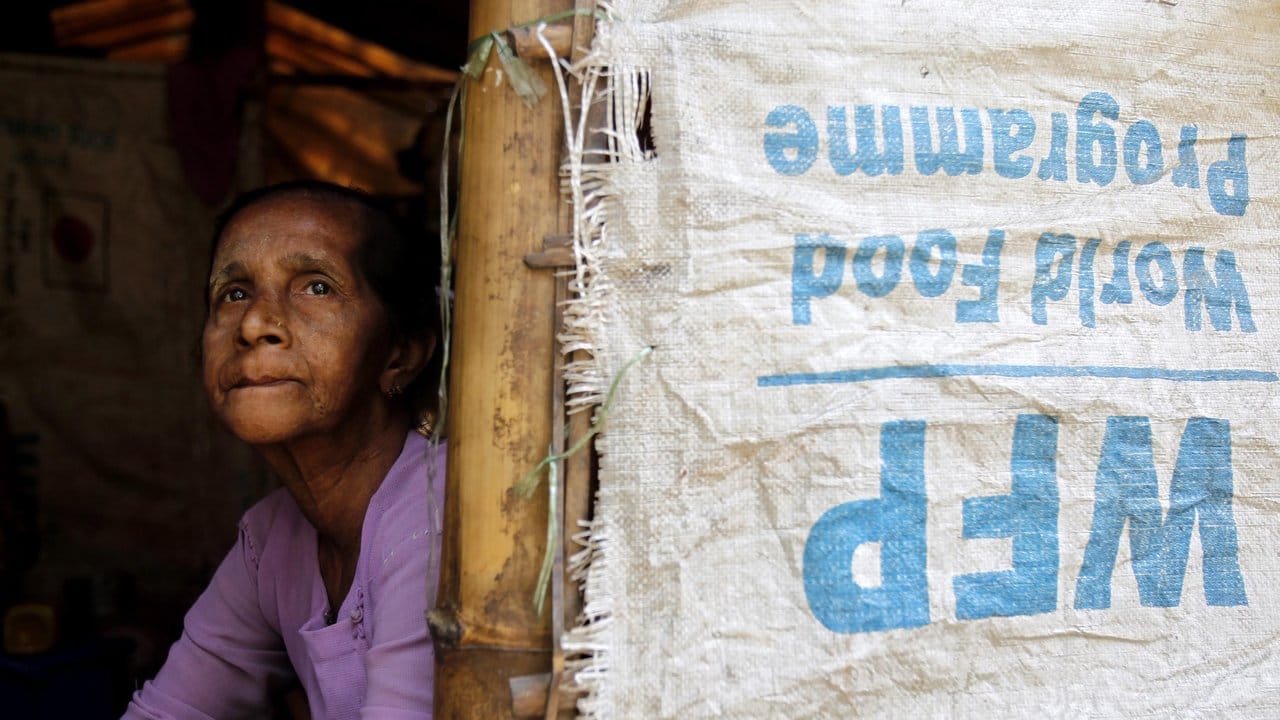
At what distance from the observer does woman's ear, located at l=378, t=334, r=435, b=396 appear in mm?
1634

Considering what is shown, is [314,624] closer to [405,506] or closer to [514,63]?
[405,506]

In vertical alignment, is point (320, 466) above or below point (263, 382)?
Answer: below

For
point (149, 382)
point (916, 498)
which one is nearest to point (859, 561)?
point (916, 498)

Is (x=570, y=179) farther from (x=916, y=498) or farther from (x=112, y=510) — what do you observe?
(x=112, y=510)

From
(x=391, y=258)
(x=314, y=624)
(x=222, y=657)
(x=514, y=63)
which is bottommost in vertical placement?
(x=222, y=657)

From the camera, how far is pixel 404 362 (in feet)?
5.44

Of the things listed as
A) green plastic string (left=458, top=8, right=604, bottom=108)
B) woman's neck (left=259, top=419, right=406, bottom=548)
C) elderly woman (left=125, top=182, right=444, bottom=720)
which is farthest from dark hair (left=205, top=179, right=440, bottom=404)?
green plastic string (left=458, top=8, right=604, bottom=108)

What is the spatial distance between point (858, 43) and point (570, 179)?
17.6 inches

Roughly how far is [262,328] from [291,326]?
4 cm

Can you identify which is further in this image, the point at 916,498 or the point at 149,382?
the point at 149,382

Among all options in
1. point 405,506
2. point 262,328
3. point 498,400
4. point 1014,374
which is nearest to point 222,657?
point 405,506

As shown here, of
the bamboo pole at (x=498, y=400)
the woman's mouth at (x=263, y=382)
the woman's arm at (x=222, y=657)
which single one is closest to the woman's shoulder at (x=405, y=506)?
the bamboo pole at (x=498, y=400)

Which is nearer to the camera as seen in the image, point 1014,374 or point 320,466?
point 1014,374

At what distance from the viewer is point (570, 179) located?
1.22 m
